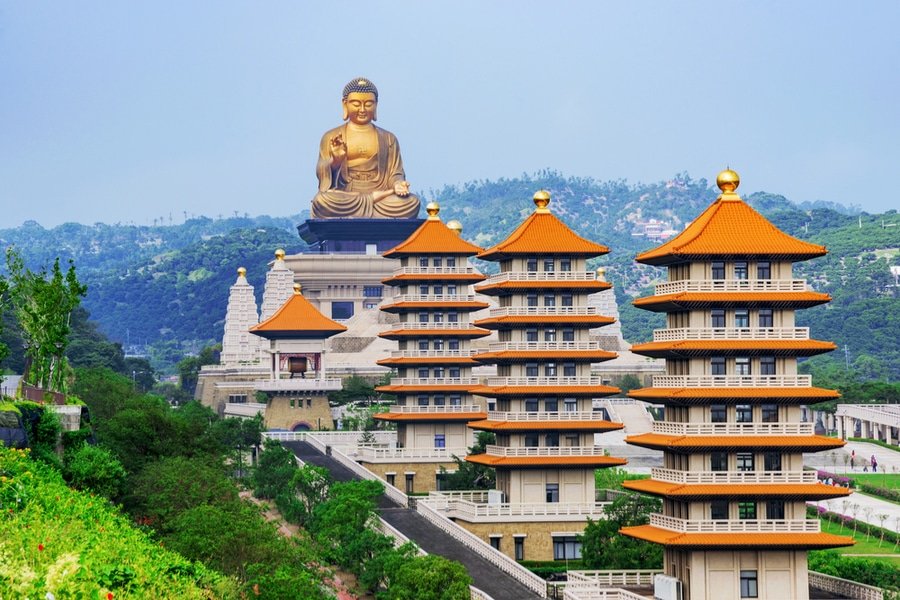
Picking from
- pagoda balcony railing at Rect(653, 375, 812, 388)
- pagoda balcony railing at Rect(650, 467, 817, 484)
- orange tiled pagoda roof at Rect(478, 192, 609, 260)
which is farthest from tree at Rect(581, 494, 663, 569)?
orange tiled pagoda roof at Rect(478, 192, 609, 260)

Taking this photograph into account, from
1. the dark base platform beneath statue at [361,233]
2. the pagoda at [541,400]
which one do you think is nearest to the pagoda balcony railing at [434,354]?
the pagoda at [541,400]

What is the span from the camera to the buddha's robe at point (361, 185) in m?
150

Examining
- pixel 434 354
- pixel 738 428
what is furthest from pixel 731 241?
pixel 434 354

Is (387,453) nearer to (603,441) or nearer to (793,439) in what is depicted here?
(603,441)

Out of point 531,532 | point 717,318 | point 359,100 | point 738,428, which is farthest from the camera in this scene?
point 359,100

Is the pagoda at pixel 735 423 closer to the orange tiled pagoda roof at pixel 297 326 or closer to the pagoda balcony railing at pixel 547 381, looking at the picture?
the pagoda balcony railing at pixel 547 381

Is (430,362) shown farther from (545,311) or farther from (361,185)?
(361,185)

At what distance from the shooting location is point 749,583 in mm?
60000

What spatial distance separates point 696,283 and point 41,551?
30.0m

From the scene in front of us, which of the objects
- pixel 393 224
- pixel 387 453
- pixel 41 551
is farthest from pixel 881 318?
pixel 41 551

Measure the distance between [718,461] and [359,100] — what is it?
301 feet

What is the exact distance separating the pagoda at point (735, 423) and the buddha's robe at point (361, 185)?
88.8 metres

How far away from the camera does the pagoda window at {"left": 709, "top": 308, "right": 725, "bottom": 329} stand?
61562 millimetres

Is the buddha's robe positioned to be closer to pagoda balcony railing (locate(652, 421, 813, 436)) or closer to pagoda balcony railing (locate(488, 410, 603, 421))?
pagoda balcony railing (locate(488, 410, 603, 421))
